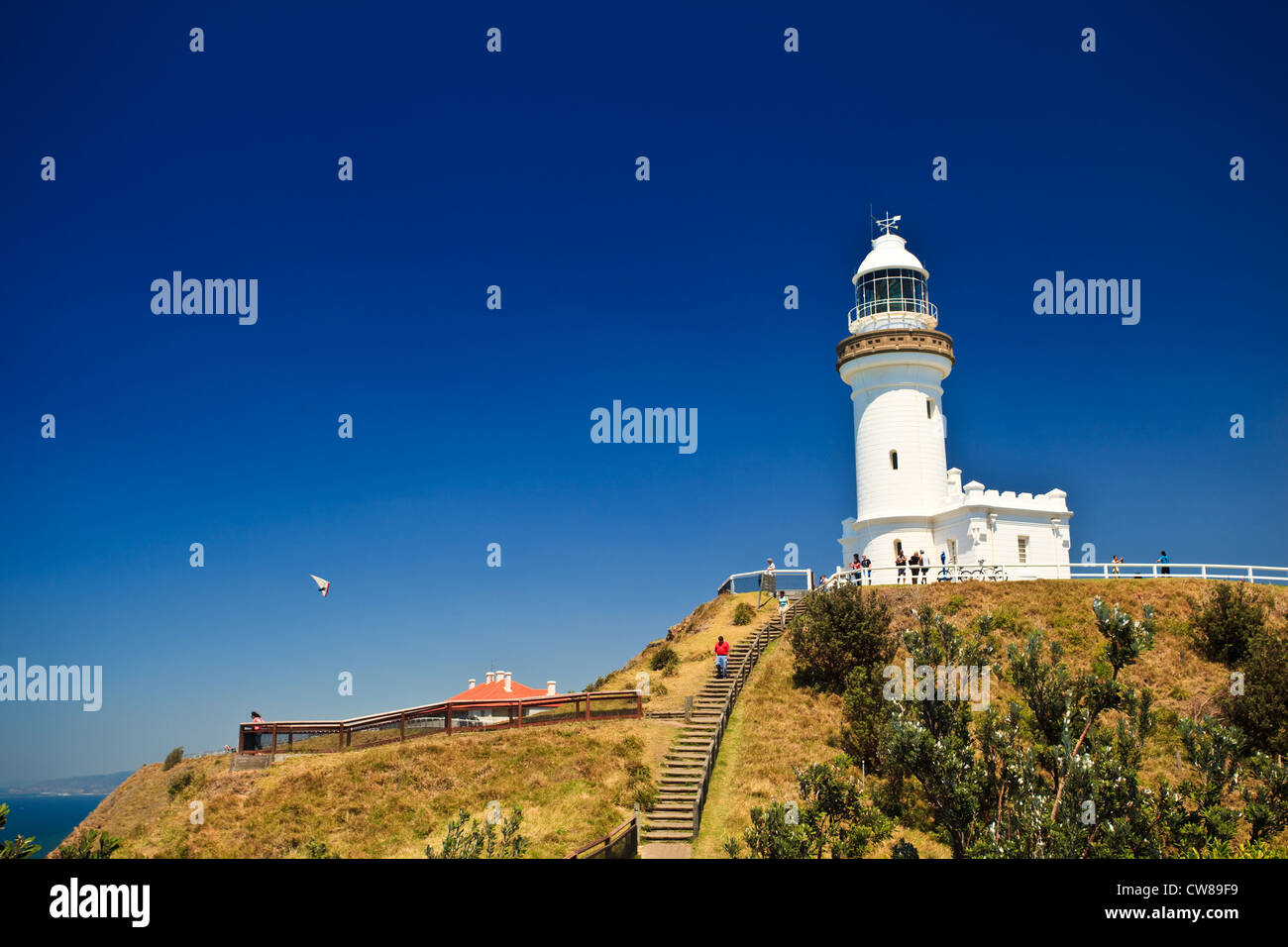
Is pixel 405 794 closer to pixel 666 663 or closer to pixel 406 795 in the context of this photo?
pixel 406 795

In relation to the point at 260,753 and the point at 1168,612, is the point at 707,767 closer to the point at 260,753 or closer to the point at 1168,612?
the point at 260,753

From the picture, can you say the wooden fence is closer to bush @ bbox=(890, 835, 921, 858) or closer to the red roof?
bush @ bbox=(890, 835, 921, 858)

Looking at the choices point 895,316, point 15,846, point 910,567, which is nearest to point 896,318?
point 895,316

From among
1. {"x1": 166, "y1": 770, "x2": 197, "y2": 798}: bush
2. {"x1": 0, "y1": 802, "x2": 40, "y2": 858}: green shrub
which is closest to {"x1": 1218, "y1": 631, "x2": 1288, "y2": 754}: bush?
{"x1": 0, "y1": 802, "x2": 40, "y2": 858}: green shrub

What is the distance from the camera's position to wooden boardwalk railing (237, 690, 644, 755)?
1001 inches

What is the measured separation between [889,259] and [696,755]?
28705mm

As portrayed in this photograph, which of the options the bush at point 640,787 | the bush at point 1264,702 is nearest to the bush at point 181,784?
the bush at point 640,787

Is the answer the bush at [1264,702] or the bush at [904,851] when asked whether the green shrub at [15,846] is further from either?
the bush at [1264,702]

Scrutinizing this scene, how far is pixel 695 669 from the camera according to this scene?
110 feet

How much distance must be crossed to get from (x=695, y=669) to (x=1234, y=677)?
692 inches

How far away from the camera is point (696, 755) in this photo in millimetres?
24281

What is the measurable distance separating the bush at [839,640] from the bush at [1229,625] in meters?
10.2

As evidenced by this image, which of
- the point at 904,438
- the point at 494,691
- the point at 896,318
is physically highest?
the point at 896,318
